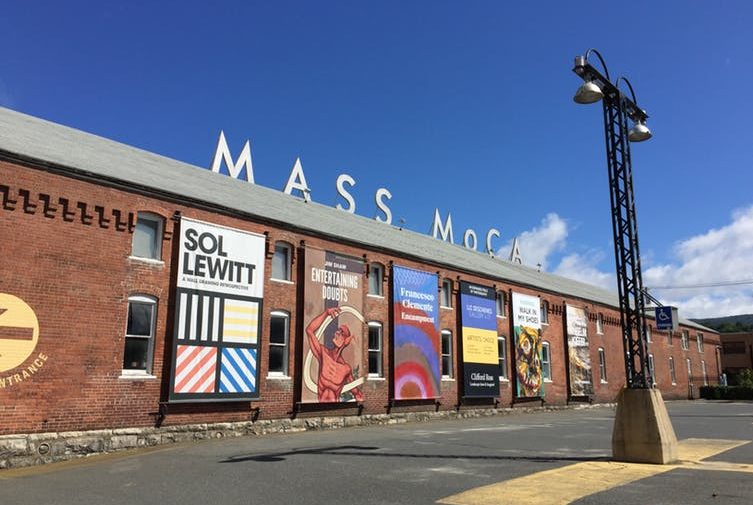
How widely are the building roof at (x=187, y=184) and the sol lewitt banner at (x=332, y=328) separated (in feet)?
4.05

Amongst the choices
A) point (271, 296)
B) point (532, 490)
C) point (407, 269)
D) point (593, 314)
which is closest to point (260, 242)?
point (271, 296)

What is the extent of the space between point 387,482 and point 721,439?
11.8m

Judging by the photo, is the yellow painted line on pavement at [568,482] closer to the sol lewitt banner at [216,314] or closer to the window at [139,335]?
the sol lewitt banner at [216,314]

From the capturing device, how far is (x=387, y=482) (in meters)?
10.1

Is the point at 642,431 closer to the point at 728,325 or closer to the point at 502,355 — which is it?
the point at 502,355

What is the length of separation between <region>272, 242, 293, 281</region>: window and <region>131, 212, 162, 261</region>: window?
4.28m

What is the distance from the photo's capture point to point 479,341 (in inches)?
1148

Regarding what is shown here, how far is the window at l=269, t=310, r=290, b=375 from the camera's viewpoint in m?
20.3

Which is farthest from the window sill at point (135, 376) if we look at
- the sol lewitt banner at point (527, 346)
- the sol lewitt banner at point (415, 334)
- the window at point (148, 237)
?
the sol lewitt banner at point (527, 346)

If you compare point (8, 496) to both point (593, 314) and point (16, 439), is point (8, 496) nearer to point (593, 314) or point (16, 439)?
point (16, 439)

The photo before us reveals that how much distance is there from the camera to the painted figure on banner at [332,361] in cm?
2133

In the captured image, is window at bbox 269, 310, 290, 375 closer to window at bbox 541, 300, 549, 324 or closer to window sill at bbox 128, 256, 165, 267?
window sill at bbox 128, 256, 165, 267

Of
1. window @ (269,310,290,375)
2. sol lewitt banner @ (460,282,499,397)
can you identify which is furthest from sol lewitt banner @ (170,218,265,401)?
sol lewitt banner @ (460,282,499,397)

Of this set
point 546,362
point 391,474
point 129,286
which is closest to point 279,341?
point 129,286
